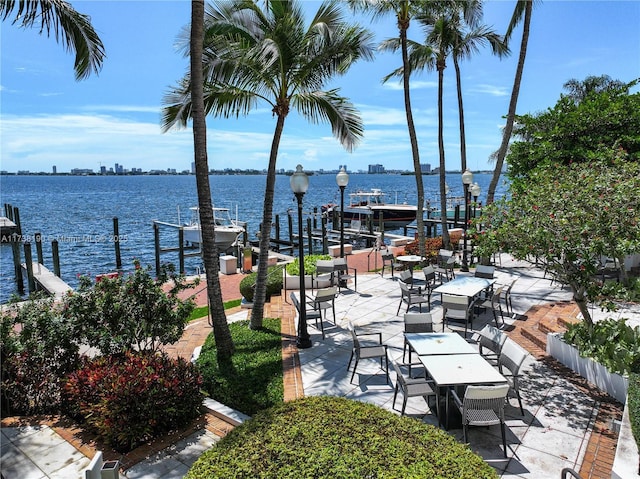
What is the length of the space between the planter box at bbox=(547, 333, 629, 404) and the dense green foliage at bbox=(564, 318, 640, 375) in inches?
6.2

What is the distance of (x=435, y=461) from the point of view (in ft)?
11.8

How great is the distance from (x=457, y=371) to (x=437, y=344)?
908 mm

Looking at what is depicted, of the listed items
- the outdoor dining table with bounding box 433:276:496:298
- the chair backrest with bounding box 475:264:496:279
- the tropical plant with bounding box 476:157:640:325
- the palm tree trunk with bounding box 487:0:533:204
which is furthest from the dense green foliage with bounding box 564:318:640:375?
the palm tree trunk with bounding box 487:0:533:204

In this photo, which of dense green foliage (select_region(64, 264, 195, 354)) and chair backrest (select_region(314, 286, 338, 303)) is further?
chair backrest (select_region(314, 286, 338, 303))

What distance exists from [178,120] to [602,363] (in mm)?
8707

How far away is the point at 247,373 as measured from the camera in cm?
680

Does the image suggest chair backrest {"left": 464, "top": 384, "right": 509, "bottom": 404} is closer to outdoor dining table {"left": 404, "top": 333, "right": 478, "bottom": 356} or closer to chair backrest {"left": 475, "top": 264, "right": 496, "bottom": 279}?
outdoor dining table {"left": 404, "top": 333, "right": 478, "bottom": 356}

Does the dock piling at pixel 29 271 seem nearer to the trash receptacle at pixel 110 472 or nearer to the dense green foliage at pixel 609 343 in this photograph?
the trash receptacle at pixel 110 472

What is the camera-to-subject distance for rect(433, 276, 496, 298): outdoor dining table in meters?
9.14

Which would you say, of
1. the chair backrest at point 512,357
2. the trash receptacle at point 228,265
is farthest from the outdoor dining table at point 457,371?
the trash receptacle at point 228,265

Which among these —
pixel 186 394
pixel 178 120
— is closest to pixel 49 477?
pixel 186 394

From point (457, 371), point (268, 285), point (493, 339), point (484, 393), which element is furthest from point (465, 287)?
point (268, 285)

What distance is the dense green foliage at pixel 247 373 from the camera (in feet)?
20.1

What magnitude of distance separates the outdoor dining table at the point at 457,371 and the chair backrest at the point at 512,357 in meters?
0.41
